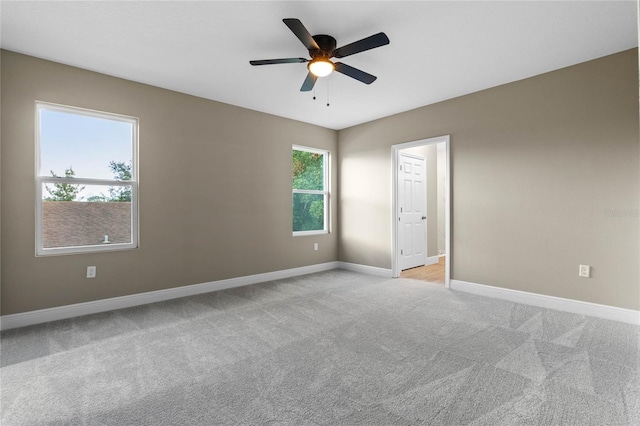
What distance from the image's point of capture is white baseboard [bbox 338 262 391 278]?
517cm

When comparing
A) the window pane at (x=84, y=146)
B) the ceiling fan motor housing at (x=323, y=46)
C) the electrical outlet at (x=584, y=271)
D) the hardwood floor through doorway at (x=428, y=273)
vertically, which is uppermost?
the ceiling fan motor housing at (x=323, y=46)

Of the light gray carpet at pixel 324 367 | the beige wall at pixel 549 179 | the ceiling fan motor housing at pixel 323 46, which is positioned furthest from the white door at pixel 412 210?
A: the ceiling fan motor housing at pixel 323 46

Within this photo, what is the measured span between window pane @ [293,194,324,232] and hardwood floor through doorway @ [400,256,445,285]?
176 cm

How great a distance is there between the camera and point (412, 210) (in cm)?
568

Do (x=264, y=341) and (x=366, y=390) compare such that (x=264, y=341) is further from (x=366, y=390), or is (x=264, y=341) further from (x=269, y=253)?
(x=269, y=253)

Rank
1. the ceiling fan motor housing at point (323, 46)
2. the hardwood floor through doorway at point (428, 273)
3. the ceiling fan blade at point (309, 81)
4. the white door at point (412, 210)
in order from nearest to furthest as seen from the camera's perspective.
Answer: the ceiling fan motor housing at point (323, 46) < the ceiling fan blade at point (309, 81) < the hardwood floor through doorway at point (428, 273) < the white door at point (412, 210)

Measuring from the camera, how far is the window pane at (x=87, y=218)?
319cm

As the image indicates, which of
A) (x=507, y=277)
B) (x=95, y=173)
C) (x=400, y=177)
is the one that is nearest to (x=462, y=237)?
(x=507, y=277)

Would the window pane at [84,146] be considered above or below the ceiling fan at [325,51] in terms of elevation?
below

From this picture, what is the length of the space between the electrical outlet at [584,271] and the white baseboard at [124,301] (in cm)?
376

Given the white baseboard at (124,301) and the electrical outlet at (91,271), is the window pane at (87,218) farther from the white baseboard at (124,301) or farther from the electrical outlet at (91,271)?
the white baseboard at (124,301)

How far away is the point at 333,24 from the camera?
2.55 metres

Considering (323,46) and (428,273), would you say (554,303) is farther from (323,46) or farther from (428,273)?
(323,46)

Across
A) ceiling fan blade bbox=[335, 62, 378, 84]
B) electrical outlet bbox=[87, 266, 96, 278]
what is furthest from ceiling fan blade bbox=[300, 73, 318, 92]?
electrical outlet bbox=[87, 266, 96, 278]
